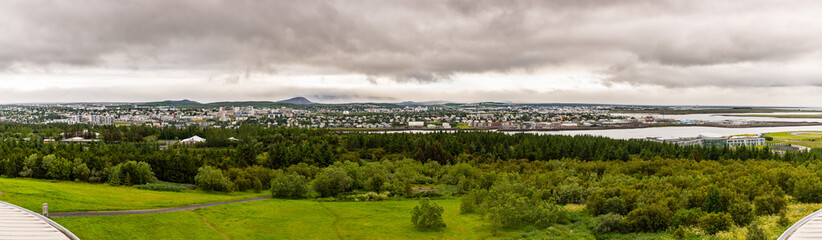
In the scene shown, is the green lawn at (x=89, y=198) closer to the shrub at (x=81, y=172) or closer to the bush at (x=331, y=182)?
the shrub at (x=81, y=172)

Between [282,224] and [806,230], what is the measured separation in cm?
3844

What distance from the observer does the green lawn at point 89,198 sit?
3862cm

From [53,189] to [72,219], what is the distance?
14.0 m

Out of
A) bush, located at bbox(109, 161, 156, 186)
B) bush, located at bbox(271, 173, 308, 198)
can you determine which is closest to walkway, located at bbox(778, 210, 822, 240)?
bush, located at bbox(271, 173, 308, 198)

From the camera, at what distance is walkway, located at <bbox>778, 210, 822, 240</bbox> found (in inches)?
797

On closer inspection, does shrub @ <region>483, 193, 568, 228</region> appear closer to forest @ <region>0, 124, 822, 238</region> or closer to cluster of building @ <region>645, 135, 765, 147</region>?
forest @ <region>0, 124, 822, 238</region>

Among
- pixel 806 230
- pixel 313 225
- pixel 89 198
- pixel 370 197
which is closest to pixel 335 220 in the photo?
pixel 313 225

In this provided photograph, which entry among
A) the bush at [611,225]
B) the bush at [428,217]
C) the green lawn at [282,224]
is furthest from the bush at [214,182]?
the bush at [611,225]

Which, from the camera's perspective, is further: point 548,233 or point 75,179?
point 75,179

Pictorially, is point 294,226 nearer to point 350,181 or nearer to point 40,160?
point 350,181

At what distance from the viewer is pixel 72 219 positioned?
35375mm

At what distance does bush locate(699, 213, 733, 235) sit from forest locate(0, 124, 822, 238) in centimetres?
8

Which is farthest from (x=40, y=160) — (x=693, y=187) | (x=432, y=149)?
(x=693, y=187)

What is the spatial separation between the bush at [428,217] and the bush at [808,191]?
38.4 metres
